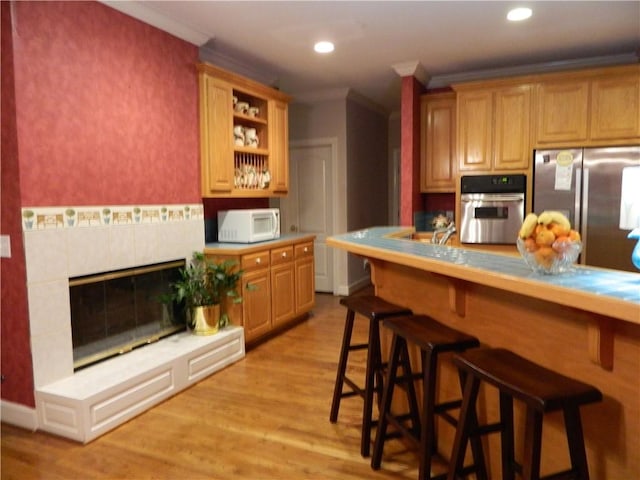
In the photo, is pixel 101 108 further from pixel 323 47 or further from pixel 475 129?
pixel 475 129

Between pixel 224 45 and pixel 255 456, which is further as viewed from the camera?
pixel 224 45

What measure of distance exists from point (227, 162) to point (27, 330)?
2055 millimetres

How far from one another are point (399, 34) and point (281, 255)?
7.28 feet

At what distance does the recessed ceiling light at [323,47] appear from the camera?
3963 mm

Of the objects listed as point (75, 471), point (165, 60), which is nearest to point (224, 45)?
point (165, 60)

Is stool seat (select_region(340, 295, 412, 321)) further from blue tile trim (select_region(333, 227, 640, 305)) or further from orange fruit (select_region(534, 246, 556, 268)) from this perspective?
orange fruit (select_region(534, 246, 556, 268))

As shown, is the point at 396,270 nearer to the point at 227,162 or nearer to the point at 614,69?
the point at 227,162

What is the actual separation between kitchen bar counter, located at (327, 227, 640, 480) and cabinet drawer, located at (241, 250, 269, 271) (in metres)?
1.96

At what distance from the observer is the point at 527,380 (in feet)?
4.50

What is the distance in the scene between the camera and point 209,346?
3408 mm

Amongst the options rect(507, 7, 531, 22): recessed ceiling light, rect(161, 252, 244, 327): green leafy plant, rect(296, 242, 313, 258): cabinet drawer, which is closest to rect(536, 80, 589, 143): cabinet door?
rect(507, 7, 531, 22): recessed ceiling light

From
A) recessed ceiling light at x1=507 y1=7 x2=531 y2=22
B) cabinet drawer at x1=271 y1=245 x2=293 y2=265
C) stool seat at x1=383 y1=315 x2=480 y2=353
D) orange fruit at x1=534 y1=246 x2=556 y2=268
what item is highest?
recessed ceiling light at x1=507 y1=7 x2=531 y2=22

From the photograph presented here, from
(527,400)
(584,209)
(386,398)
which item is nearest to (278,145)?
(584,209)

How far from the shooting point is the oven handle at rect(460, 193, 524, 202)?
14.3 ft
